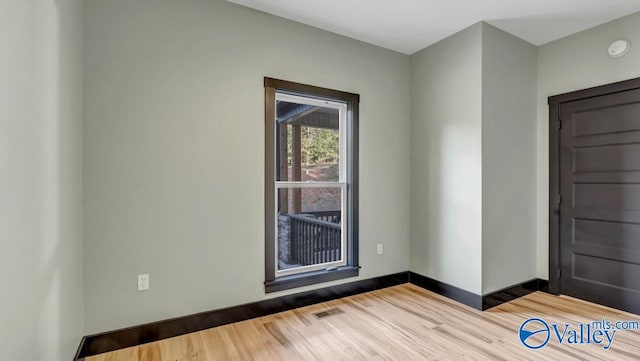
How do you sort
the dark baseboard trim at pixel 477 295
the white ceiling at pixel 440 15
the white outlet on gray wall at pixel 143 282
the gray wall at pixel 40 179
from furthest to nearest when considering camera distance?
the dark baseboard trim at pixel 477 295 < the white ceiling at pixel 440 15 < the white outlet on gray wall at pixel 143 282 < the gray wall at pixel 40 179

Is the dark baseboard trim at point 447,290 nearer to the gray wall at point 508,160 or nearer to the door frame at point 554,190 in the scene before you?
the gray wall at point 508,160

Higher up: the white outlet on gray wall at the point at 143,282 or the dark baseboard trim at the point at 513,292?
the white outlet on gray wall at the point at 143,282

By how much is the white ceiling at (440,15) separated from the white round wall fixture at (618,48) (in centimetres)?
23

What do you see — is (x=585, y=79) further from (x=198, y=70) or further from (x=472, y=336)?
(x=198, y=70)

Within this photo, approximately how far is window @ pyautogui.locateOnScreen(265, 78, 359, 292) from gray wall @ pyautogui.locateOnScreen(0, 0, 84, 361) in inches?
53.8

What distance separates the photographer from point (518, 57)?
10.8ft

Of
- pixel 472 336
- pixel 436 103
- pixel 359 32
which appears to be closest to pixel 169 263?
pixel 472 336

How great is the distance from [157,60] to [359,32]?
1898 millimetres

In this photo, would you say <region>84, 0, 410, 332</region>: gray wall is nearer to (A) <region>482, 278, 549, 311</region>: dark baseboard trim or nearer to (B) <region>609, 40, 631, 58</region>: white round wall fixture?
(A) <region>482, 278, 549, 311</region>: dark baseboard trim

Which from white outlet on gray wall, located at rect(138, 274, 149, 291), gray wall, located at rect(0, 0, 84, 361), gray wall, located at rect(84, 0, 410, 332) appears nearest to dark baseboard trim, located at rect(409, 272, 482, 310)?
gray wall, located at rect(84, 0, 410, 332)

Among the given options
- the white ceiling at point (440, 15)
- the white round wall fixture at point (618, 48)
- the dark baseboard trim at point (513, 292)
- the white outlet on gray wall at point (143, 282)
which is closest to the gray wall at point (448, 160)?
the dark baseboard trim at point (513, 292)

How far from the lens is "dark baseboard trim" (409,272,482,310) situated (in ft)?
9.81

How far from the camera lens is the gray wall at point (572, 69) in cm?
286

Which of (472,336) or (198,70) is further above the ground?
(198,70)
